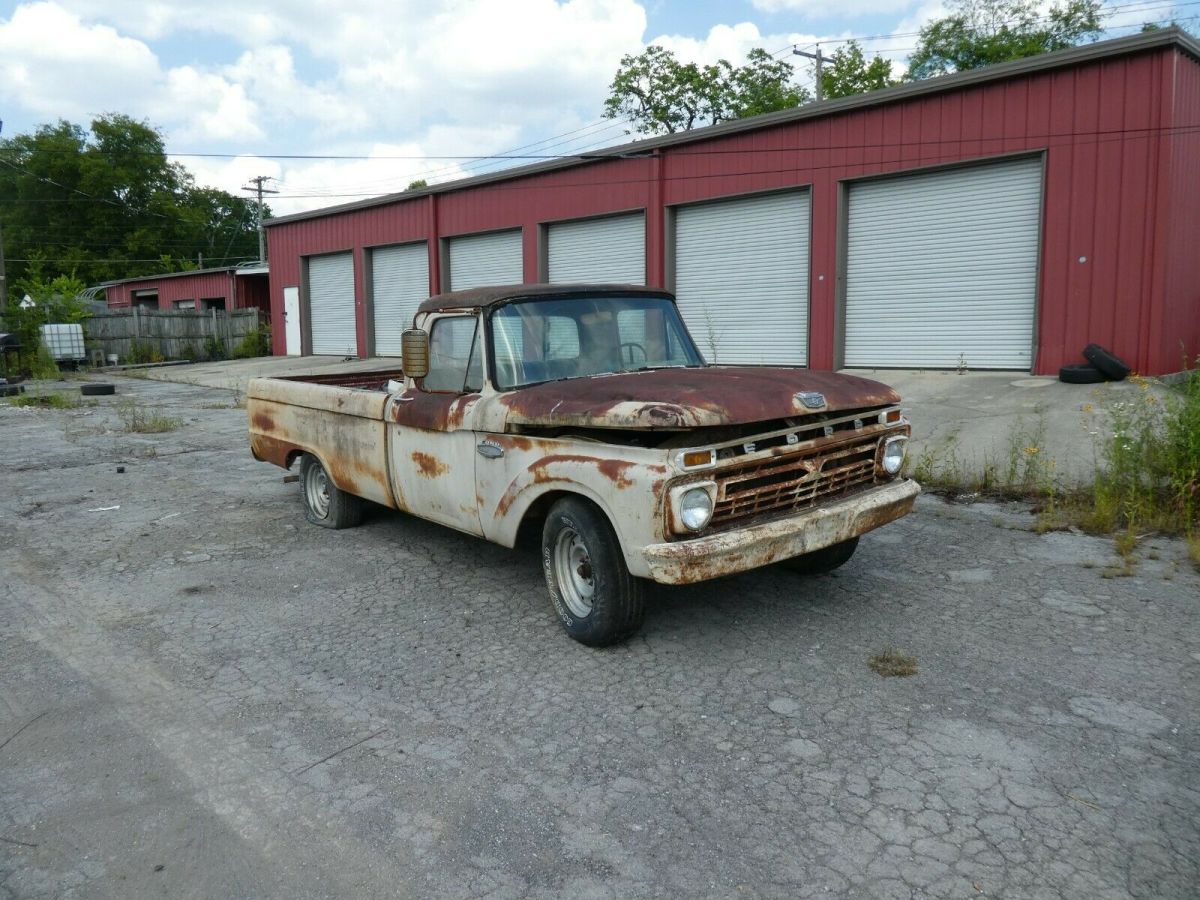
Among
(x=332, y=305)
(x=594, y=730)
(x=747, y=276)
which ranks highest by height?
(x=332, y=305)

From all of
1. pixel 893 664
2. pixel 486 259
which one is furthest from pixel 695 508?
pixel 486 259

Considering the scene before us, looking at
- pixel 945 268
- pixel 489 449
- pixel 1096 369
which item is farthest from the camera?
pixel 945 268

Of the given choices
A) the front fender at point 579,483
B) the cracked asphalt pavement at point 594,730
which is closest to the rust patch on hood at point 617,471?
the front fender at point 579,483

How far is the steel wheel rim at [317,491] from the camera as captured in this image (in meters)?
7.28

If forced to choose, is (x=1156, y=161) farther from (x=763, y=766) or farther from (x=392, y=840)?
(x=392, y=840)

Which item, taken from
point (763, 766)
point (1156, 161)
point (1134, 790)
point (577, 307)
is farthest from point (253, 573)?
point (1156, 161)

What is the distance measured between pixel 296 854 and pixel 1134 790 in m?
2.79

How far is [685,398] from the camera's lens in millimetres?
4113

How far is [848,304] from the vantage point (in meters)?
15.5

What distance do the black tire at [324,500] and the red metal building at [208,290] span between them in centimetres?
2982

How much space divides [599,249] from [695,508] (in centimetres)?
1606

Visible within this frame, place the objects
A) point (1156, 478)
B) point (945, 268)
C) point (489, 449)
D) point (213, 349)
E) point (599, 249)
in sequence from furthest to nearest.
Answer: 1. point (213, 349)
2. point (599, 249)
3. point (945, 268)
4. point (1156, 478)
5. point (489, 449)

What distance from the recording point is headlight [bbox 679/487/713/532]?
4016 mm

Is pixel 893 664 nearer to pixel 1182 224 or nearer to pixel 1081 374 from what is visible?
pixel 1081 374
